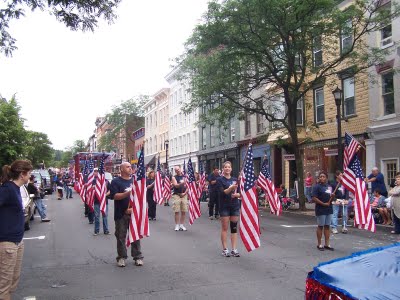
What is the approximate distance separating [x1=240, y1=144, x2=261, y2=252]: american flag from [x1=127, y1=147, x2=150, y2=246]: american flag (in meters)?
1.91

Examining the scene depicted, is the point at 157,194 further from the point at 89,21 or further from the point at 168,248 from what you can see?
the point at 89,21

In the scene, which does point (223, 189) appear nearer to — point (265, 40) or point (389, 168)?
point (265, 40)

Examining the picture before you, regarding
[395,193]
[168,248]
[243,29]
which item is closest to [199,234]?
[168,248]

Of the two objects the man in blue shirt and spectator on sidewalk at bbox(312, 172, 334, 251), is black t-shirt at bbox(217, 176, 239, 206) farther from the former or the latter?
the man in blue shirt

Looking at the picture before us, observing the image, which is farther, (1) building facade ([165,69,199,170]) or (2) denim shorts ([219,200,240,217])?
(1) building facade ([165,69,199,170])

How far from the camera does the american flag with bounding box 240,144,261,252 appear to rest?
8.80 metres

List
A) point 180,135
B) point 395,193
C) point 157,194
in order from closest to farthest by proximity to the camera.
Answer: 1. point 395,193
2. point 157,194
3. point 180,135

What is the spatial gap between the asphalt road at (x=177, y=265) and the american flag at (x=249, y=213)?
0.40m

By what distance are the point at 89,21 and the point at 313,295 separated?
8398 mm

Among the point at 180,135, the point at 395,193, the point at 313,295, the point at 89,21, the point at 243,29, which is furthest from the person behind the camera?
the point at 180,135

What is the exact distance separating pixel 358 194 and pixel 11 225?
908 cm

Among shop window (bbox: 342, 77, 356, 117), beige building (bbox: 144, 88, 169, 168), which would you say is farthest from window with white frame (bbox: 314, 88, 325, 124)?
beige building (bbox: 144, 88, 169, 168)

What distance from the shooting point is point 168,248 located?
34.0ft

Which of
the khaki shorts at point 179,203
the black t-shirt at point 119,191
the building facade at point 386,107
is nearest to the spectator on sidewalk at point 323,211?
the black t-shirt at point 119,191
